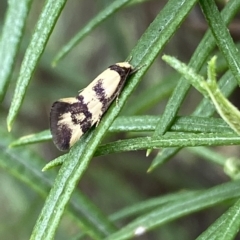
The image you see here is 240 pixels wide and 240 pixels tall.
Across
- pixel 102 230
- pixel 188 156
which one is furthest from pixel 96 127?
pixel 188 156

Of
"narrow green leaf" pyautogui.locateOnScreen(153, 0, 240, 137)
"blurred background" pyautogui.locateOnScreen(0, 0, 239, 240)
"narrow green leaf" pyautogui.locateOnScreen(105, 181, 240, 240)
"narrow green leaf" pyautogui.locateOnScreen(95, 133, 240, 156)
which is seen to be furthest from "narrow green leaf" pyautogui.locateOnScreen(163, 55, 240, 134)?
"blurred background" pyautogui.locateOnScreen(0, 0, 239, 240)

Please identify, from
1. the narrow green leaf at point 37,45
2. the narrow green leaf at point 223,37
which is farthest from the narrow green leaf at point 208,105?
the narrow green leaf at point 37,45

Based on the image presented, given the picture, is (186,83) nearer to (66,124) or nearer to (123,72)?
(123,72)

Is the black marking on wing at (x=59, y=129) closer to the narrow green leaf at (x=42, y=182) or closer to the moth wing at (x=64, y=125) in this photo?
the moth wing at (x=64, y=125)

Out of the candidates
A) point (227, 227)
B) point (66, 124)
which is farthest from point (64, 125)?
point (227, 227)

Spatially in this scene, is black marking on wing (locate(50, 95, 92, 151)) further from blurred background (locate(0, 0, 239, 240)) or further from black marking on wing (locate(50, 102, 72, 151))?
blurred background (locate(0, 0, 239, 240))

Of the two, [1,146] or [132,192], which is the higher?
[1,146]

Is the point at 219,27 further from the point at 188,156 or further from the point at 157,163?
the point at 188,156

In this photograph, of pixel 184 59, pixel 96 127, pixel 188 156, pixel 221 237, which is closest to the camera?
pixel 221 237
